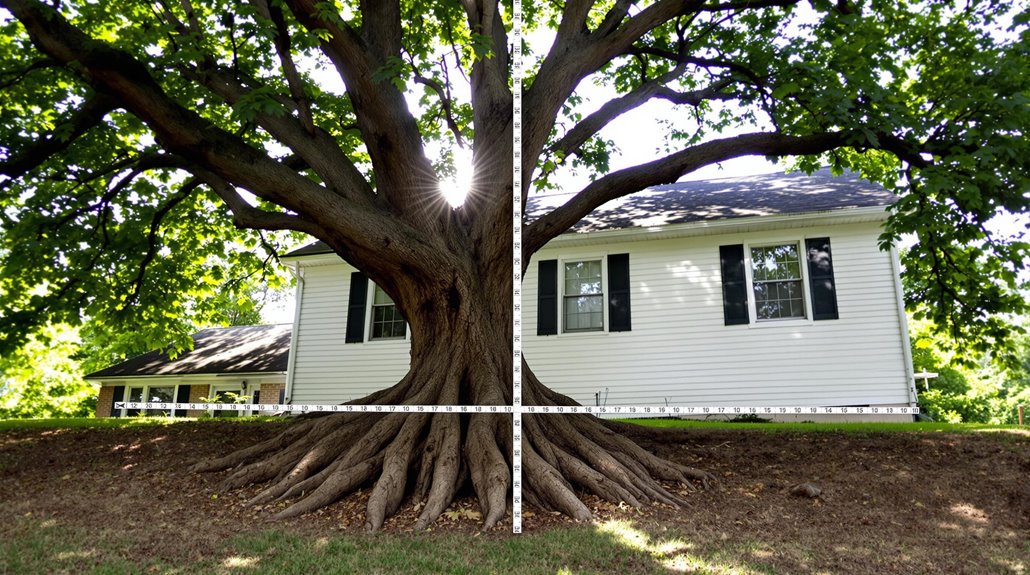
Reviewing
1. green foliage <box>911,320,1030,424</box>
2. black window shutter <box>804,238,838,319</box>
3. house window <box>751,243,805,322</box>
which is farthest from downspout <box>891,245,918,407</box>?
green foliage <box>911,320,1030,424</box>

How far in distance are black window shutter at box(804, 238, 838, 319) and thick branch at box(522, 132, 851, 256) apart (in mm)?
5131

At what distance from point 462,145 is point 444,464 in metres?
4.64

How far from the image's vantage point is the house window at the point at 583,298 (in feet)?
45.2

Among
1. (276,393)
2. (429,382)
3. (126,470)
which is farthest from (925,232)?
(276,393)

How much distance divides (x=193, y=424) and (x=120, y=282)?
3060mm

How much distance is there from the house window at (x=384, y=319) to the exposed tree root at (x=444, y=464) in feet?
24.4

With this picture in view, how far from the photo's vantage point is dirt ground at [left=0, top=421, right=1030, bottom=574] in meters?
4.86

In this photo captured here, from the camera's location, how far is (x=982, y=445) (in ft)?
25.2

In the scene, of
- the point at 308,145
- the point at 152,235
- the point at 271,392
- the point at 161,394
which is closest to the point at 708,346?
the point at 308,145

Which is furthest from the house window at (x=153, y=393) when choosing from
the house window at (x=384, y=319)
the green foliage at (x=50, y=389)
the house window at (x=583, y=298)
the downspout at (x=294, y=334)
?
the house window at (x=583, y=298)

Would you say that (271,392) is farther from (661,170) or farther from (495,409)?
(495,409)

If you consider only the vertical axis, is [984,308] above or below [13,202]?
below

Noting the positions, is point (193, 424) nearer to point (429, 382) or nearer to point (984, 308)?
point (429, 382)

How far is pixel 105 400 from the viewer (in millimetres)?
24016
